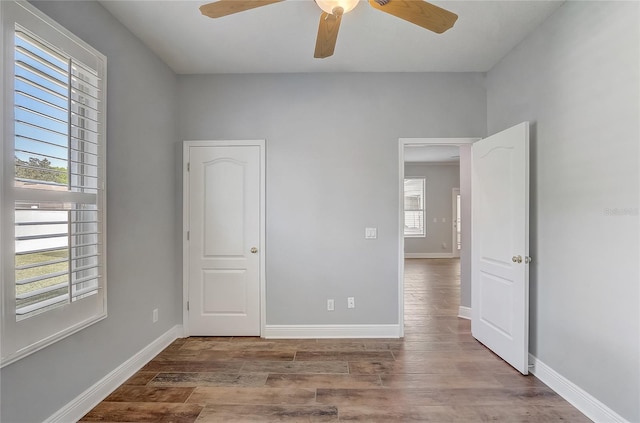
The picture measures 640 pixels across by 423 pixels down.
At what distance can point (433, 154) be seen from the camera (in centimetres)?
745

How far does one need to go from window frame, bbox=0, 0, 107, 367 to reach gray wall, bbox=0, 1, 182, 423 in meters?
0.09

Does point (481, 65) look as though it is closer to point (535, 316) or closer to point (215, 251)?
point (535, 316)

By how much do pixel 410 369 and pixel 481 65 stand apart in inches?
117

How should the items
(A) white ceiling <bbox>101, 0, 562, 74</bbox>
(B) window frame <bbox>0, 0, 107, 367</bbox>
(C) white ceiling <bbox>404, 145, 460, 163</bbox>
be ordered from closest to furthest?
(B) window frame <bbox>0, 0, 107, 367</bbox>, (A) white ceiling <bbox>101, 0, 562, 74</bbox>, (C) white ceiling <bbox>404, 145, 460, 163</bbox>

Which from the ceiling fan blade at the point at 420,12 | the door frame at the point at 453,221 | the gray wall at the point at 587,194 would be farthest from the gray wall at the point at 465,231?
the door frame at the point at 453,221

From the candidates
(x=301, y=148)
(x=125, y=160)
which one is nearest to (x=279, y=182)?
(x=301, y=148)

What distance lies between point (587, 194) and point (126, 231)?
11.0 feet

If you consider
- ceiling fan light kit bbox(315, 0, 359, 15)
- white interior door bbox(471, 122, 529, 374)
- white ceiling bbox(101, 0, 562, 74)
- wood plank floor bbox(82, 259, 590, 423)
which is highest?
white ceiling bbox(101, 0, 562, 74)

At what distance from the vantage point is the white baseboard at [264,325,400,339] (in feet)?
10.5

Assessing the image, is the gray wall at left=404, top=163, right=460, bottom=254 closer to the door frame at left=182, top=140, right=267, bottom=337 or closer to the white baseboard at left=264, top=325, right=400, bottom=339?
the white baseboard at left=264, top=325, right=400, bottom=339

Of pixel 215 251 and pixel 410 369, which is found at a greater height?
pixel 215 251

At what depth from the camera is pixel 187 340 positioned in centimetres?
317

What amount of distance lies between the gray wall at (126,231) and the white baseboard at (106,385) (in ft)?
0.13

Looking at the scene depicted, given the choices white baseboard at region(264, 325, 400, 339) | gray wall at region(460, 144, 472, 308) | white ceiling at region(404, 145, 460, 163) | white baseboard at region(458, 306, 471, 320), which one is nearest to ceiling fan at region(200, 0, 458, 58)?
gray wall at region(460, 144, 472, 308)
